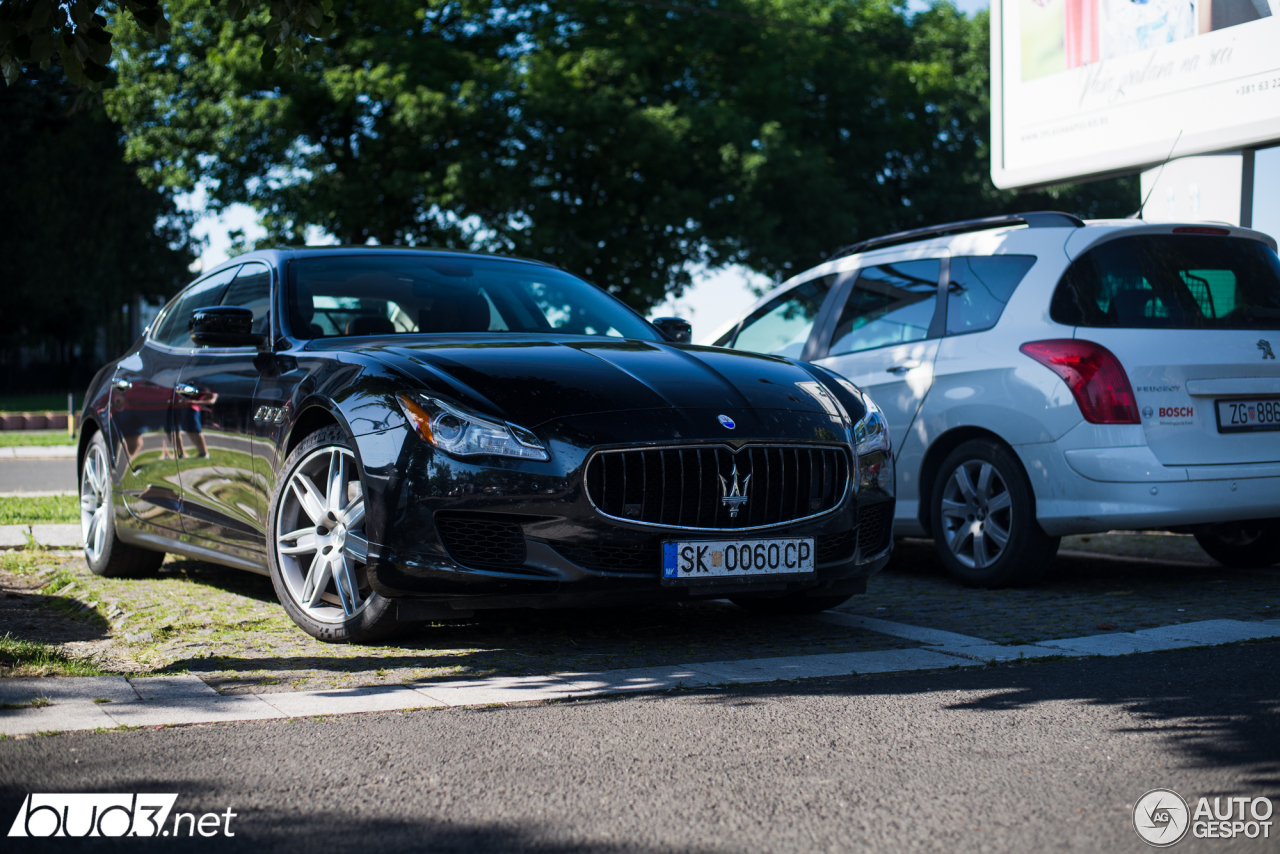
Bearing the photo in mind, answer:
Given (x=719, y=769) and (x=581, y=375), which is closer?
(x=719, y=769)

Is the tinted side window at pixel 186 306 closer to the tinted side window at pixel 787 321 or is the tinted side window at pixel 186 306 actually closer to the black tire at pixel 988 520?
the tinted side window at pixel 787 321

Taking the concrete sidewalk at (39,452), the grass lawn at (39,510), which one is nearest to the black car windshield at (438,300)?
the grass lawn at (39,510)

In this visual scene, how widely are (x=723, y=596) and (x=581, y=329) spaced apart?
174 cm

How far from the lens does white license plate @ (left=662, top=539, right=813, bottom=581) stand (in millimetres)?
4613

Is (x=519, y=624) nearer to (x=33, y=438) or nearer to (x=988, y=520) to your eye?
(x=988, y=520)

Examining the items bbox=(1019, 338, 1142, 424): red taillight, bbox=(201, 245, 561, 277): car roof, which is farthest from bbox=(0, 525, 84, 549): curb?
bbox=(1019, 338, 1142, 424): red taillight

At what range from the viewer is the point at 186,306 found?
6.95 meters

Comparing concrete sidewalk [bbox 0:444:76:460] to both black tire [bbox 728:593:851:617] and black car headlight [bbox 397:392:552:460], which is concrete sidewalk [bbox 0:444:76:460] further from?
black car headlight [bbox 397:392:552:460]

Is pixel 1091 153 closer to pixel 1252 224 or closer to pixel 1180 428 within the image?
pixel 1252 224

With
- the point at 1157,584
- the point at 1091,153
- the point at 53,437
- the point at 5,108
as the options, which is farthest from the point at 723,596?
the point at 5,108

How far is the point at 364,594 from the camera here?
4.82 metres

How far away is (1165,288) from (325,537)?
4.20 metres

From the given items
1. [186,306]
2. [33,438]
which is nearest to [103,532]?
[186,306]

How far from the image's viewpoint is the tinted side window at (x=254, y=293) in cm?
586
